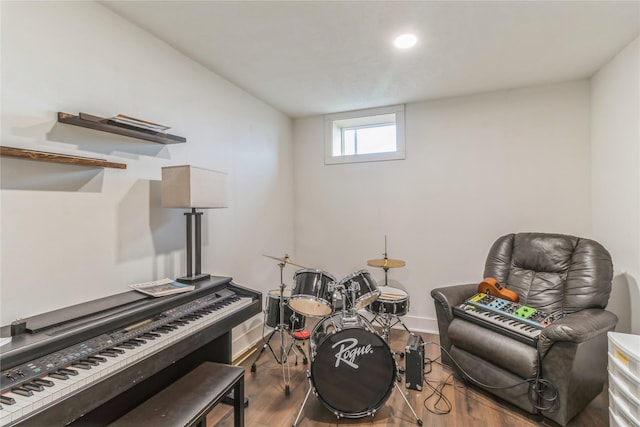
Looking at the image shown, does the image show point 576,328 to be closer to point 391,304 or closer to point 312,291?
point 391,304

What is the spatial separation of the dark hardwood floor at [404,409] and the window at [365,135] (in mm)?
2345

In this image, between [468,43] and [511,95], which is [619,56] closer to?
[511,95]

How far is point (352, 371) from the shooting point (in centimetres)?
196

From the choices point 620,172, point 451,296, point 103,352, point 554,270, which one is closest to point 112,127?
point 103,352

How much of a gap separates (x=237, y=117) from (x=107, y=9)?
1.26 metres

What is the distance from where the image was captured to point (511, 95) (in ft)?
10.2

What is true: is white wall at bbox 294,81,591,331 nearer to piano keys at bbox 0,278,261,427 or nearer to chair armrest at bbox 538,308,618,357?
chair armrest at bbox 538,308,618,357

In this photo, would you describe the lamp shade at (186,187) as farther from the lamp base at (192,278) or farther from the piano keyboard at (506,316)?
the piano keyboard at (506,316)

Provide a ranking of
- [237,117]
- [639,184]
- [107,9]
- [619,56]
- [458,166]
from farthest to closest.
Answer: [458,166] → [237,117] → [619,56] → [639,184] → [107,9]

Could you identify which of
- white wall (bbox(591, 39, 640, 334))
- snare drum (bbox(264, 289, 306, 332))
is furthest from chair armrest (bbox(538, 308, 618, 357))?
snare drum (bbox(264, 289, 306, 332))

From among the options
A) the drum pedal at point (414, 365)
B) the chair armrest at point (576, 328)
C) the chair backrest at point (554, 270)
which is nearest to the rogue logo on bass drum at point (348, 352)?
the drum pedal at point (414, 365)

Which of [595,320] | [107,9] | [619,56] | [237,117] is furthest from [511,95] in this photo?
[107,9]

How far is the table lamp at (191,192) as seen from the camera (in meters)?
1.88

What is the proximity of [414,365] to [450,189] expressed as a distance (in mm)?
1875
